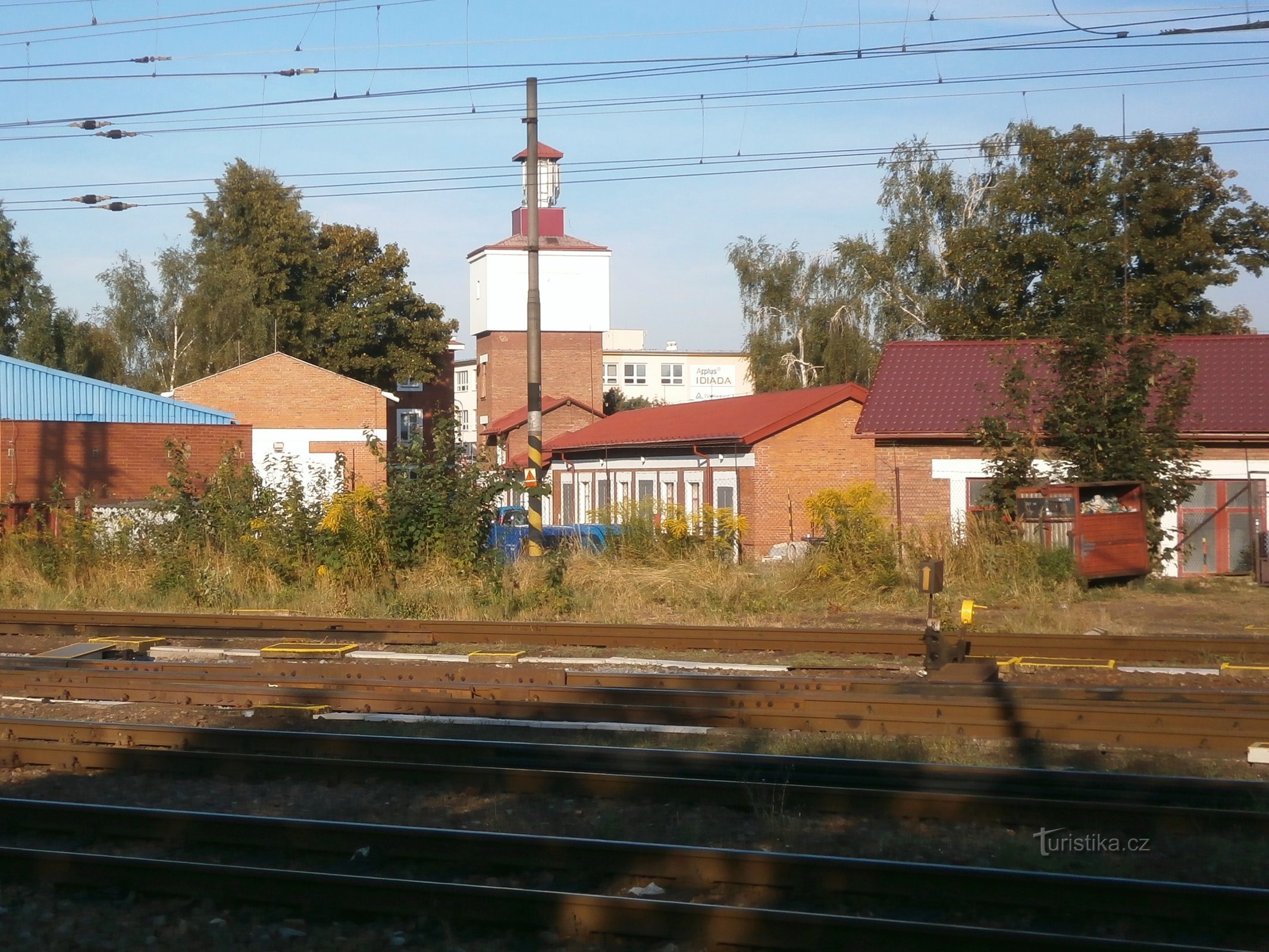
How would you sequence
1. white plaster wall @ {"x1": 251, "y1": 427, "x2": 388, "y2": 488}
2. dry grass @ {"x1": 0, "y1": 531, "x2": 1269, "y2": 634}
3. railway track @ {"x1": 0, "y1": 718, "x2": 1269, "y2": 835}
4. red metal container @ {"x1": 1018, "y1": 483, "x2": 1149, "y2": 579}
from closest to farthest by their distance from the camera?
railway track @ {"x1": 0, "y1": 718, "x2": 1269, "y2": 835} < dry grass @ {"x1": 0, "y1": 531, "x2": 1269, "y2": 634} < red metal container @ {"x1": 1018, "y1": 483, "x2": 1149, "y2": 579} < white plaster wall @ {"x1": 251, "y1": 427, "x2": 388, "y2": 488}

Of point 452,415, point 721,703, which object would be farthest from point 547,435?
point 721,703

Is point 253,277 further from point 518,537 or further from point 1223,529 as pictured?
point 1223,529

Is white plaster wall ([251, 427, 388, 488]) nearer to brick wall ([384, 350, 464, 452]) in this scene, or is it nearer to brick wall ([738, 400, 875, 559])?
brick wall ([384, 350, 464, 452])

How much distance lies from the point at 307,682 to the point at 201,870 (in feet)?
16.8

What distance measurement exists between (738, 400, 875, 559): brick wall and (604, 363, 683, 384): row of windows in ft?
189

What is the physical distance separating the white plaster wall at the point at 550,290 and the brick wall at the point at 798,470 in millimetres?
31738

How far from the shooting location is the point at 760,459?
107 feet

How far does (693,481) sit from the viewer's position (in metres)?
35.1

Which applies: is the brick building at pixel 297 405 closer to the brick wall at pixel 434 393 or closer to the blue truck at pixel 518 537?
the brick wall at pixel 434 393

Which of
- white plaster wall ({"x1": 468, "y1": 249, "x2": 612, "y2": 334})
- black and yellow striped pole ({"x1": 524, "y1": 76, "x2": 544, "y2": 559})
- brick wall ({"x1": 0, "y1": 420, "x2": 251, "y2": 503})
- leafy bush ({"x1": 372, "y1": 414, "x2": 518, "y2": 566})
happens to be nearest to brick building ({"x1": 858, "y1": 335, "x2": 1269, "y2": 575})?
black and yellow striped pole ({"x1": 524, "y1": 76, "x2": 544, "y2": 559})

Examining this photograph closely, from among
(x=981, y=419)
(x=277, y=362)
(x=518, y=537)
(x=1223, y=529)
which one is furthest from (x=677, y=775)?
(x=277, y=362)

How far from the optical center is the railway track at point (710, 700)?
8414mm

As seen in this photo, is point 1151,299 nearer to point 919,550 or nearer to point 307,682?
point 919,550

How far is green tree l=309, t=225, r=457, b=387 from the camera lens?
6266 cm
